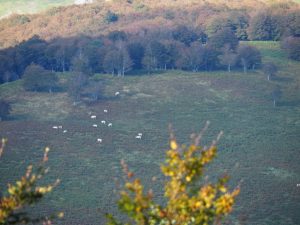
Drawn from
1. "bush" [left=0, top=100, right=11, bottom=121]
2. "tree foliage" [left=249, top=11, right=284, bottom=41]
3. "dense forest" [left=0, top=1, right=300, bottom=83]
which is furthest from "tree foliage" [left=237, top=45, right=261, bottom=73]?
"bush" [left=0, top=100, right=11, bottom=121]

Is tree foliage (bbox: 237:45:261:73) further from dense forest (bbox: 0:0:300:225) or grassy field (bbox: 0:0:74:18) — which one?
grassy field (bbox: 0:0:74:18)

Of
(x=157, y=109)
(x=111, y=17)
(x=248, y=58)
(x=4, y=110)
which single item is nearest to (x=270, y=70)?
(x=248, y=58)

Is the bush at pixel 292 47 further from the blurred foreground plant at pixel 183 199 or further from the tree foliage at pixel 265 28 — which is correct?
the blurred foreground plant at pixel 183 199

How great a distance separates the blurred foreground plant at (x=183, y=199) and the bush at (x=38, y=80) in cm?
7709

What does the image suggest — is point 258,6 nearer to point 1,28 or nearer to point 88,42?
point 88,42

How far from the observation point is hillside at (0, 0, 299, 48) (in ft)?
426

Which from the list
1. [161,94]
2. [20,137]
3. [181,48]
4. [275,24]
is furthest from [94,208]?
[275,24]

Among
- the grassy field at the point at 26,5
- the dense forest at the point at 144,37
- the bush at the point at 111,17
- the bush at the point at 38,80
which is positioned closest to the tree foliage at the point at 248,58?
the dense forest at the point at 144,37

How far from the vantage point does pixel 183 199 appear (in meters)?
9.93

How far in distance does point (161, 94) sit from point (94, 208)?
41.1 m

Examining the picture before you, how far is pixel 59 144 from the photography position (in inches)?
2408

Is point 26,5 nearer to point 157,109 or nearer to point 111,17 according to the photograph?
point 111,17

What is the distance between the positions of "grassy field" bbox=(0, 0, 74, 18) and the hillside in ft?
86.1

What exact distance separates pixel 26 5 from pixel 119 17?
5504cm
